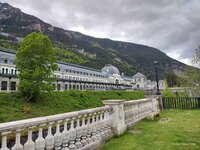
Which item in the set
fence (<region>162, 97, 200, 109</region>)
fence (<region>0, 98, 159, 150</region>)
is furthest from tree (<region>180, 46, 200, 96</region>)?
fence (<region>162, 97, 200, 109</region>)

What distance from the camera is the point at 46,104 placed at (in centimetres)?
2636

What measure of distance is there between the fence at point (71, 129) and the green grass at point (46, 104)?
14916 mm

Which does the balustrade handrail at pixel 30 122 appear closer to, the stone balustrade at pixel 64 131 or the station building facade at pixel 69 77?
the stone balustrade at pixel 64 131

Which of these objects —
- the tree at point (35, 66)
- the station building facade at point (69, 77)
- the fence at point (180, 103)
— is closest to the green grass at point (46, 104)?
the tree at point (35, 66)

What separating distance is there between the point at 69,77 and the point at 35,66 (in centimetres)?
4771

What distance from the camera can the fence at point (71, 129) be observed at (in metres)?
3.79

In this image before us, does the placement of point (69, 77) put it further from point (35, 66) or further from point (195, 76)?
point (195, 76)

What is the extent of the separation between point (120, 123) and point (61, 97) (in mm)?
22417

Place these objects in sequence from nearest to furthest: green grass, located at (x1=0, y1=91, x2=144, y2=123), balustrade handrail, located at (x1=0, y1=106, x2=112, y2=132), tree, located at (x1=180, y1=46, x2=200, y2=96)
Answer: balustrade handrail, located at (x1=0, y1=106, x2=112, y2=132) → tree, located at (x1=180, y1=46, x2=200, y2=96) → green grass, located at (x1=0, y1=91, x2=144, y2=123)

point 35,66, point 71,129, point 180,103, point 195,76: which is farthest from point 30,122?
point 35,66

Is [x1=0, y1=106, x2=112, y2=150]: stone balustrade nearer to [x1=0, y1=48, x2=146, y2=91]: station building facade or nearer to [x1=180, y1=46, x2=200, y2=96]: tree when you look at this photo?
[x1=180, y1=46, x2=200, y2=96]: tree

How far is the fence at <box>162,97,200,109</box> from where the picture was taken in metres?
21.0

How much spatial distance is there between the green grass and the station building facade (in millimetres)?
14191

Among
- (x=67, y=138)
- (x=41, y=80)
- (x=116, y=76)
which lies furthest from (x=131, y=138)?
(x=116, y=76)
